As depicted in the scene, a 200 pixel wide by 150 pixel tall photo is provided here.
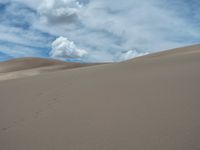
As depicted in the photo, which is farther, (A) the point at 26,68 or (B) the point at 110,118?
(A) the point at 26,68

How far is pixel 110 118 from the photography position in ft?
10.9

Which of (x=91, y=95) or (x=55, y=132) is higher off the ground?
(x=91, y=95)

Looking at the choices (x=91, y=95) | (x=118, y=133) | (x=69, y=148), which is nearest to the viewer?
(x=69, y=148)

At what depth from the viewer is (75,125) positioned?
3.21 m

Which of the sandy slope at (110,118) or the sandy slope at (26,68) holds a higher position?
the sandy slope at (26,68)

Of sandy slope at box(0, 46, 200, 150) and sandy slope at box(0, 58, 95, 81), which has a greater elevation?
sandy slope at box(0, 58, 95, 81)

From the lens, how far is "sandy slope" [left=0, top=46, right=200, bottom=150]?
2.61 metres

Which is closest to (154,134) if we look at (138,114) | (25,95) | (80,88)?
(138,114)

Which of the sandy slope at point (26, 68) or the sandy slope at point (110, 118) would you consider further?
the sandy slope at point (26, 68)

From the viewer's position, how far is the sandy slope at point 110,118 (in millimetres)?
2615

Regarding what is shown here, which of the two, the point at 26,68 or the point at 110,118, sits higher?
the point at 26,68

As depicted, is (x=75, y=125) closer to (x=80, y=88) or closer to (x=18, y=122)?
(x=18, y=122)

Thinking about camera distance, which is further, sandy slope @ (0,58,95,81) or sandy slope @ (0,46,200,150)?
sandy slope @ (0,58,95,81)

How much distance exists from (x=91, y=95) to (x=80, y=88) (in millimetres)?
882
